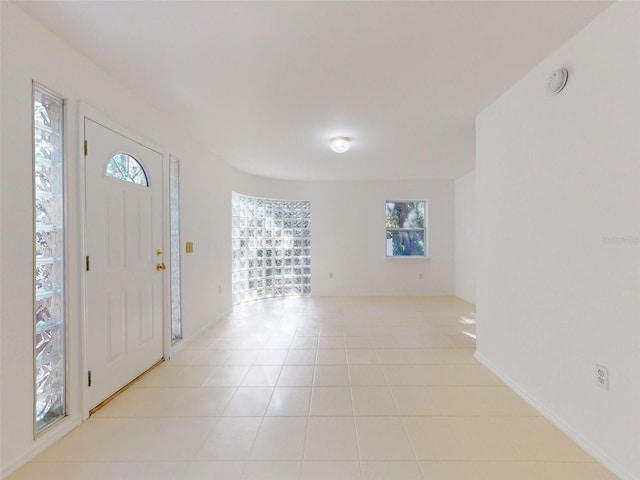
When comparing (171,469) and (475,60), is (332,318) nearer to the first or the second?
(171,469)

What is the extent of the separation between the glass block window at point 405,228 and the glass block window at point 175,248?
411 centimetres

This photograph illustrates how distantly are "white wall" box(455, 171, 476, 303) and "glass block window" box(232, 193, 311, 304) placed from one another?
295cm

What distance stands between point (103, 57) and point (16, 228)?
120 cm

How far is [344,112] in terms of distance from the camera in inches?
104

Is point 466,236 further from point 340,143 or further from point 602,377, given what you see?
point 602,377

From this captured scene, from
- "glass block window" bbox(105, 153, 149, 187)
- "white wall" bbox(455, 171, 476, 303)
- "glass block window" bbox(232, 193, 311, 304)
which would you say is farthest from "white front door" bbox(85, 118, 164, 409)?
"white wall" bbox(455, 171, 476, 303)

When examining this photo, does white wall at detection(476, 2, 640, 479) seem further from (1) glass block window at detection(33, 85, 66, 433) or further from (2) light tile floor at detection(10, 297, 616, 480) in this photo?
(1) glass block window at detection(33, 85, 66, 433)

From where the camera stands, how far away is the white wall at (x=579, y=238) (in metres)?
1.39

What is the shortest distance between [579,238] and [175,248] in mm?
3290

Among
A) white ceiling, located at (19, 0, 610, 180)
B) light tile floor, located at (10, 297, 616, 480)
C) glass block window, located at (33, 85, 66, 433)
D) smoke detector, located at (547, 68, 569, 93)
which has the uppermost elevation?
white ceiling, located at (19, 0, 610, 180)

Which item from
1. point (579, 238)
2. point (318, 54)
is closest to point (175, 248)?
point (318, 54)

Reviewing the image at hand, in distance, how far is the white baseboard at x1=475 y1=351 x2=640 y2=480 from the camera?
1422mm

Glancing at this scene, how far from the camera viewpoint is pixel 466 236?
539 cm

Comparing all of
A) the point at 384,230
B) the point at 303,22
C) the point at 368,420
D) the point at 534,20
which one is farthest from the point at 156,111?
the point at 384,230
